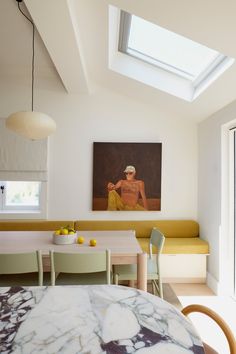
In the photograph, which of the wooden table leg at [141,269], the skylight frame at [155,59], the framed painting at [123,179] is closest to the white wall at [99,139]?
the framed painting at [123,179]

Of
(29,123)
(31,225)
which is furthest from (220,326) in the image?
(31,225)

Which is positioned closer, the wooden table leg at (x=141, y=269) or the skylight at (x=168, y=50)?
the wooden table leg at (x=141, y=269)

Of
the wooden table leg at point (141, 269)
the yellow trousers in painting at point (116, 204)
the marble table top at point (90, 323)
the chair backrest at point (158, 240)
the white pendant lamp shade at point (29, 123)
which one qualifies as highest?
the white pendant lamp shade at point (29, 123)

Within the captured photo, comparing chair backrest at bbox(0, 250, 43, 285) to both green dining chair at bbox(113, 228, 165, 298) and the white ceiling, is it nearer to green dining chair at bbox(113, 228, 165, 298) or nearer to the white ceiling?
green dining chair at bbox(113, 228, 165, 298)

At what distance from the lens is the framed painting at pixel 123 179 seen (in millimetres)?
4012

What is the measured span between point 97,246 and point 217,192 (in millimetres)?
1791

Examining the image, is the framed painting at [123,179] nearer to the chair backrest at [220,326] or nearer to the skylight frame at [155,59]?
the skylight frame at [155,59]

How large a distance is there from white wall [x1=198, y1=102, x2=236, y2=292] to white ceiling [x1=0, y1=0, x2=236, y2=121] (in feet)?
0.70

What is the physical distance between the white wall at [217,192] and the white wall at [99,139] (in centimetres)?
36

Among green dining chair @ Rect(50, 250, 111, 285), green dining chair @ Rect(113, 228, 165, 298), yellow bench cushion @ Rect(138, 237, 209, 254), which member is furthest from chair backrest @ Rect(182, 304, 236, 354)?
yellow bench cushion @ Rect(138, 237, 209, 254)

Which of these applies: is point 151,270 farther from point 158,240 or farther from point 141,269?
point 141,269

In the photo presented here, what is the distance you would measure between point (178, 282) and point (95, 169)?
6.58ft

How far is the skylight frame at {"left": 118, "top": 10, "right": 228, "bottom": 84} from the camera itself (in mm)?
2555

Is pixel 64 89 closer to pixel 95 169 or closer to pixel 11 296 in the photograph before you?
pixel 95 169
